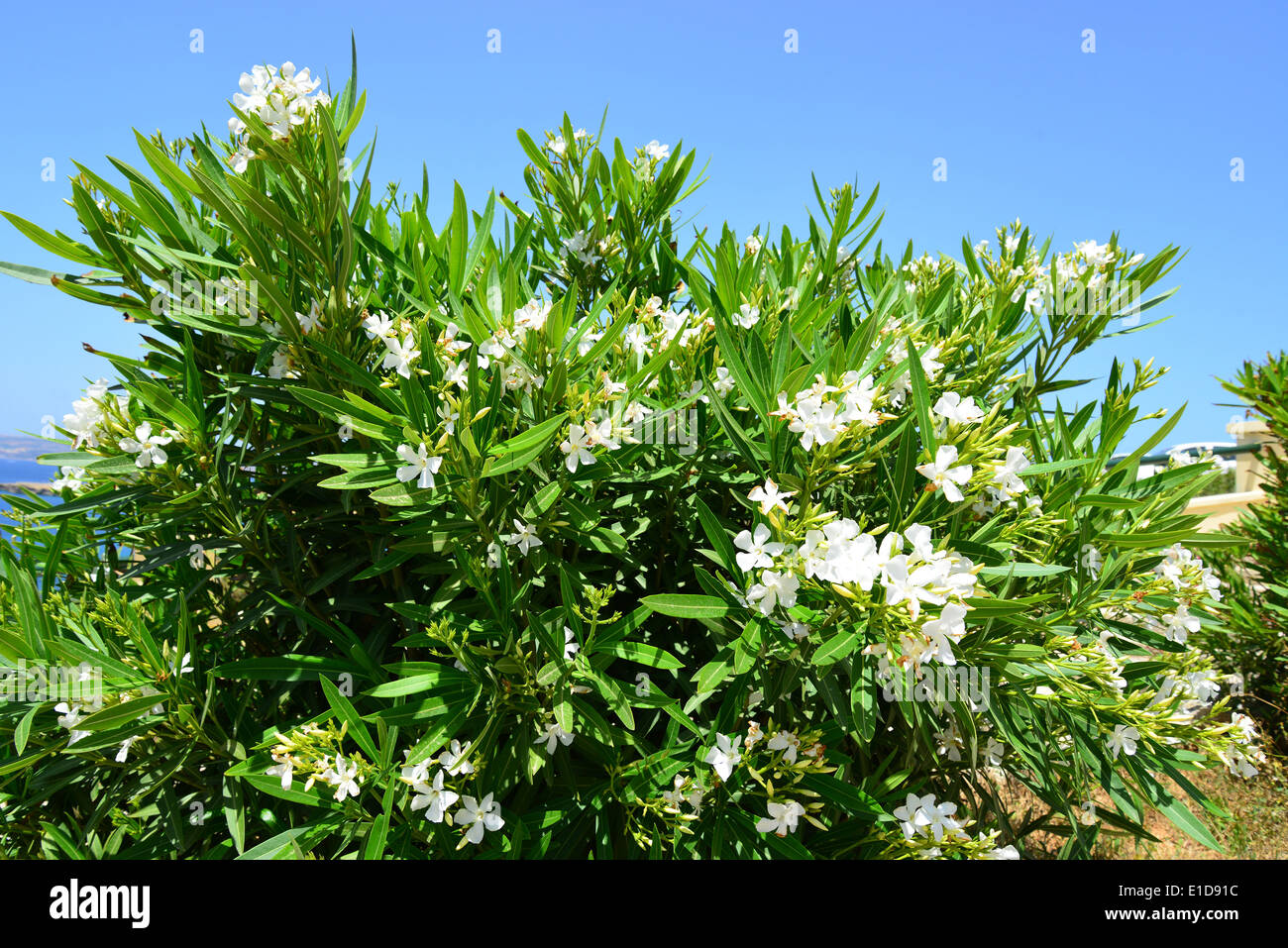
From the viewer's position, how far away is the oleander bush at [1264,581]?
4176mm

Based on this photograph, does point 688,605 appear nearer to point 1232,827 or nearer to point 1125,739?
point 1125,739

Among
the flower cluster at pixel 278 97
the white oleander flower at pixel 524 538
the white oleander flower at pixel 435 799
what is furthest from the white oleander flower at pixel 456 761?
the flower cluster at pixel 278 97

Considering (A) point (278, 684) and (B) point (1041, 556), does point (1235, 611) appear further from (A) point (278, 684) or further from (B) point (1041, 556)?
(A) point (278, 684)

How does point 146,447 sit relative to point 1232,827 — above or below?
above

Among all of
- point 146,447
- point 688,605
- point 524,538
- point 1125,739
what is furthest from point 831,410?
point 146,447

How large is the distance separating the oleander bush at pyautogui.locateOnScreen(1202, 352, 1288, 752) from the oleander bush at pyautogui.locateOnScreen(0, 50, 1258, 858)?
9.41 feet

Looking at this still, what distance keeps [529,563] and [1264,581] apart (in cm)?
452

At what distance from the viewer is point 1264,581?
4.20 m

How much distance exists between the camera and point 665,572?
1876 mm

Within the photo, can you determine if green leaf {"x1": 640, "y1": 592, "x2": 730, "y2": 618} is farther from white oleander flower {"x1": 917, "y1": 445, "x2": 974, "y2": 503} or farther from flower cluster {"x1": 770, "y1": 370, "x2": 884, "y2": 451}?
white oleander flower {"x1": 917, "y1": 445, "x2": 974, "y2": 503}

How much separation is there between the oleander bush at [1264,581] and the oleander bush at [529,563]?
287 centimetres

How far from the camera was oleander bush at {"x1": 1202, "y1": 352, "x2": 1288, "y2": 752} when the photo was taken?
164 inches

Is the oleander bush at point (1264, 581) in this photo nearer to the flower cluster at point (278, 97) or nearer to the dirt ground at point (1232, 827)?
the dirt ground at point (1232, 827)
